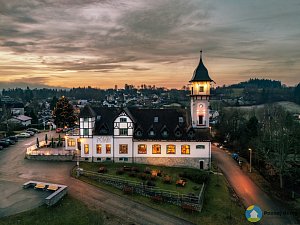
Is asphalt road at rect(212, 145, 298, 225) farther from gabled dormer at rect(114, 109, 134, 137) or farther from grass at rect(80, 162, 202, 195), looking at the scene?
gabled dormer at rect(114, 109, 134, 137)

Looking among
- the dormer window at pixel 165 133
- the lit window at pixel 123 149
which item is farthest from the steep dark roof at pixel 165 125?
the lit window at pixel 123 149

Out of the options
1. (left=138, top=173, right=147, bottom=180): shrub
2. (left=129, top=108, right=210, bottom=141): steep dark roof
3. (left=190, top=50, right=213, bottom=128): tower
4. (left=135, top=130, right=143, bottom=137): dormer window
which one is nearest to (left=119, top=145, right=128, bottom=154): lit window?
(left=129, top=108, right=210, bottom=141): steep dark roof

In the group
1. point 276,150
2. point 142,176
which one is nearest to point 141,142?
point 142,176

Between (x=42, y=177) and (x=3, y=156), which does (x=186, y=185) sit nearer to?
(x=42, y=177)

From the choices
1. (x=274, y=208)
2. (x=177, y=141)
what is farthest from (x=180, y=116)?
(x=274, y=208)

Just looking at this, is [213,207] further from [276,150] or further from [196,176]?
[276,150]
